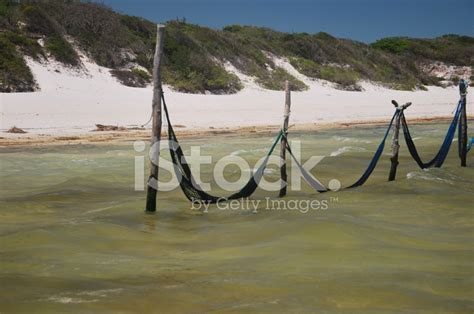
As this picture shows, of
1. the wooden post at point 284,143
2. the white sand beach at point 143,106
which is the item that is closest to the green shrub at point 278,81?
the white sand beach at point 143,106

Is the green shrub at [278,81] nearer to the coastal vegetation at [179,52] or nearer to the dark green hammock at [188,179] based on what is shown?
the coastal vegetation at [179,52]

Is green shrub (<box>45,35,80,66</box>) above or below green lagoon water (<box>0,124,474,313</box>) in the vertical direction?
above

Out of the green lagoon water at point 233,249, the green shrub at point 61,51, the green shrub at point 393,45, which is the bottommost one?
the green lagoon water at point 233,249

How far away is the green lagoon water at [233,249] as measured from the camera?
5.30m

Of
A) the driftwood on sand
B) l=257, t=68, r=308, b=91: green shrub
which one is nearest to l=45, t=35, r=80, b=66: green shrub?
the driftwood on sand

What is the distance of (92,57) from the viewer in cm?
2681

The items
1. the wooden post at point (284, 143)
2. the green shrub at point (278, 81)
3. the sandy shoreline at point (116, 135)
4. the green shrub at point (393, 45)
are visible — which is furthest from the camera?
the green shrub at point (393, 45)

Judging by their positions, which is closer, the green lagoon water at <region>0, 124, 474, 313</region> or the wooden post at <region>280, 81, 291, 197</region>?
the green lagoon water at <region>0, 124, 474, 313</region>

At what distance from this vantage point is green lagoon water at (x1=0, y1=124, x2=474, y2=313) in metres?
5.30

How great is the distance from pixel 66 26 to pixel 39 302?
24734mm

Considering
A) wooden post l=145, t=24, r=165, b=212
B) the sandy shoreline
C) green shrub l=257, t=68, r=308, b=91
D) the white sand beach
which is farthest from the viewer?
green shrub l=257, t=68, r=308, b=91

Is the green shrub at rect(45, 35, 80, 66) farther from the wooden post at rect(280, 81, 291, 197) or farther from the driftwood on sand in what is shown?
the wooden post at rect(280, 81, 291, 197)

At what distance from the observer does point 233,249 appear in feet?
23.8

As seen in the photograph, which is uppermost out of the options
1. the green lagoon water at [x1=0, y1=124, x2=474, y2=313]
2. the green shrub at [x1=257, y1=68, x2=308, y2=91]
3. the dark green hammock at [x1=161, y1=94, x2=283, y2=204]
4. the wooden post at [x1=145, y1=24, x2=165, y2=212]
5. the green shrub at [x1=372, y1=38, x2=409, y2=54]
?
the green shrub at [x1=372, y1=38, x2=409, y2=54]
